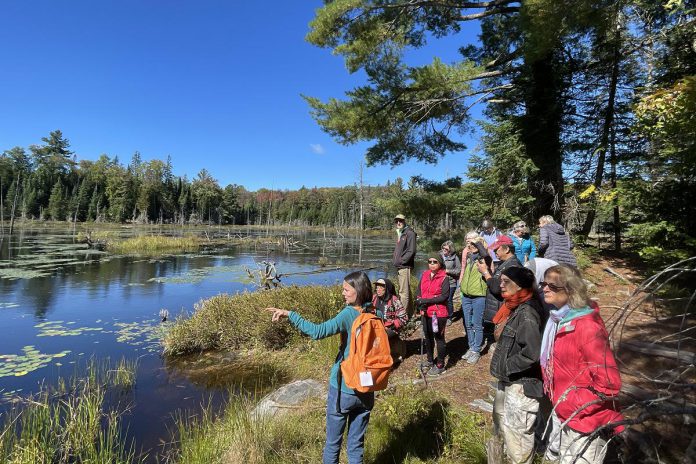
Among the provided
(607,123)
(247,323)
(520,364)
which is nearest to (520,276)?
(520,364)

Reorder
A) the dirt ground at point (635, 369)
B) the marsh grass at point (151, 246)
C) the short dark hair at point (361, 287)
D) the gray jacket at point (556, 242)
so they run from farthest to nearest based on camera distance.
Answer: the marsh grass at point (151, 246) → the gray jacket at point (556, 242) → the dirt ground at point (635, 369) → the short dark hair at point (361, 287)

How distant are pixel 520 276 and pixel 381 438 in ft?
6.55

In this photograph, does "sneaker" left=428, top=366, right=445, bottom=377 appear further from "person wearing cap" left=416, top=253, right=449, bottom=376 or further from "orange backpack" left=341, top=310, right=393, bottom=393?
"orange backpack" left=341, top=310, right=393, bottom=393

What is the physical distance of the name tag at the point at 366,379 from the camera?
244 centimetres

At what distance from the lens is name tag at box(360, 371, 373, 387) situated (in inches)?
96.0

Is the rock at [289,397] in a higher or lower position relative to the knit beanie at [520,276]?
lower

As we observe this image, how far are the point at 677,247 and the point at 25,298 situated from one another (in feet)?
56.8

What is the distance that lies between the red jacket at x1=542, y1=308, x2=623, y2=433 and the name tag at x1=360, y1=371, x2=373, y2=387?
3.60ft

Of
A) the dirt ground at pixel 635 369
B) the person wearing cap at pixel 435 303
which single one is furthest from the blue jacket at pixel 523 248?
the person wearing cap at pixel 435 303

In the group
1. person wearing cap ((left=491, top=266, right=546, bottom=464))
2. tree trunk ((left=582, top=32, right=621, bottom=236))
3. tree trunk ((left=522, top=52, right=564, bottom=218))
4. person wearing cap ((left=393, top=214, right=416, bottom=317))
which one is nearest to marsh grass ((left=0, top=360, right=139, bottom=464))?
person wearing cap ((left=491, top=266, right=546, bottom=464))

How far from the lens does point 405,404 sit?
3.80m

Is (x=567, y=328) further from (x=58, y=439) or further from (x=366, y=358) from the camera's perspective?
(x=58, y=439)

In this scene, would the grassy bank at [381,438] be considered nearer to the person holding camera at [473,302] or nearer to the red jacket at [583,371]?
the red jacket at [583,371]

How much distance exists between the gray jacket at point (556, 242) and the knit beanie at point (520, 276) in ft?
11.1
